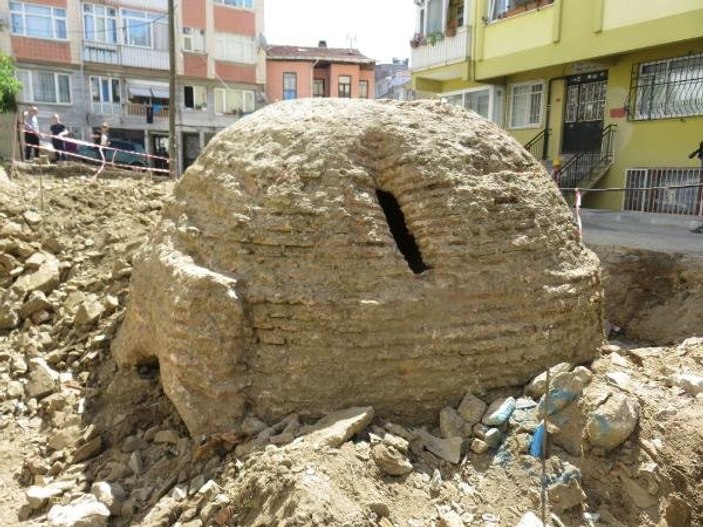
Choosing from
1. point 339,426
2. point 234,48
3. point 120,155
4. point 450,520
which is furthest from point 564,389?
point 234,48

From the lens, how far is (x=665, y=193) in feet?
39.5

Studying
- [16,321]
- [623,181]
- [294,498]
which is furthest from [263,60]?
[294,498]

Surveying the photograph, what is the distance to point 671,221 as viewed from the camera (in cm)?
1077

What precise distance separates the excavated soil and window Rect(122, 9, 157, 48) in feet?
69.2

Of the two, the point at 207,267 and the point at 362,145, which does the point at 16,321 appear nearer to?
the point at 207,267

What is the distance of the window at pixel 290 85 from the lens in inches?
1257

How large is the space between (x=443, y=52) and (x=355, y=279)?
47.5 feet

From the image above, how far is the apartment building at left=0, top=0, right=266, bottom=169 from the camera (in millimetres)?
20781

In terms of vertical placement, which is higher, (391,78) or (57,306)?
(391,78)

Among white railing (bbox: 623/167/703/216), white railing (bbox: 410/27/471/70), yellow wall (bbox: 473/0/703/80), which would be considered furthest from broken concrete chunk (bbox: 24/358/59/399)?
white railing (bbox: 410/27/471/70)

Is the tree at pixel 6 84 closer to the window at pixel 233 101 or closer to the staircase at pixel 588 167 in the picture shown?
the window at pixel 233 101

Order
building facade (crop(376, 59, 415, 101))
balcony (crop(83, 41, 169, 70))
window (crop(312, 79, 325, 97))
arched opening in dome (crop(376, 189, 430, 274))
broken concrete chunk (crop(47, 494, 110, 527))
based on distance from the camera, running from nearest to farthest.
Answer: broken concrete chunk (crop(47, 494, 110, 527)), arched opening in dome (crop(376, 189, 430, 274)), balcony (crop(83, 41, 169, 70)), building facade (crop(376, 59, 415, 101)), window (crop(312, 79, 325, 97))

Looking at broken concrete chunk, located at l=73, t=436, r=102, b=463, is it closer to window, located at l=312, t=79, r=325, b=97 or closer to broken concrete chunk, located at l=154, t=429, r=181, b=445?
broken concrete chunk, located at l=154, t=429, r=181, b=445

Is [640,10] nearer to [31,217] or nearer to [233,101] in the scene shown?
[31,217]
